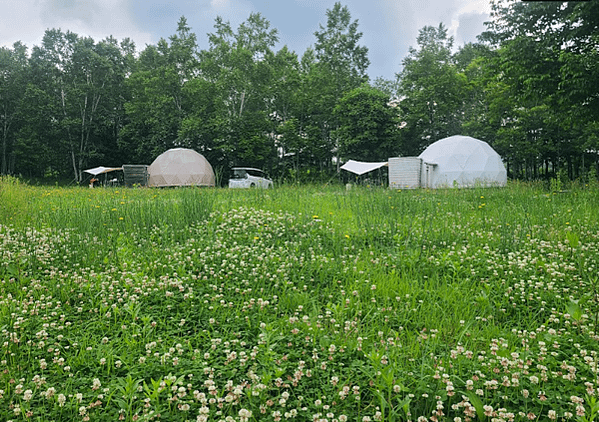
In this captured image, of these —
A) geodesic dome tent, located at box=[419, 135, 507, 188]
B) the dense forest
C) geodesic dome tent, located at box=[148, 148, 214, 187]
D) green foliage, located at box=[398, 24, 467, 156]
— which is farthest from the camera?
green foliage, located at box=[398, 24, 467, 156]

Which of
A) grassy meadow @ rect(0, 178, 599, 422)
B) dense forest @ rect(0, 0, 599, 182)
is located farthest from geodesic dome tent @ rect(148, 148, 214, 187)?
grassy meadow @ rect(0, 178, 599, 422)

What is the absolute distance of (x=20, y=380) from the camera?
226cm

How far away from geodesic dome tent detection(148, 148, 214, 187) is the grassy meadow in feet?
78.8

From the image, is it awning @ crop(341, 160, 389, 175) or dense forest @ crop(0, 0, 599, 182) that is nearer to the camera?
awning @ crop(341, 160, 389, 175)

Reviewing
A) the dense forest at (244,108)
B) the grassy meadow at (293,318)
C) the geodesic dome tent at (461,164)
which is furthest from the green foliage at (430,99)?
the grassy meadow at (293,318)

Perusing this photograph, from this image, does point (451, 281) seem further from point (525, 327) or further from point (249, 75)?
point (249, 75)

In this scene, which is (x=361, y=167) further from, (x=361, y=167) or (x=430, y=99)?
(x=430, y=99)

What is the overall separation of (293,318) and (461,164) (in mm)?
26837

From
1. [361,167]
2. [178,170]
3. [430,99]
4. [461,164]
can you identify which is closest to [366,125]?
[361,167]

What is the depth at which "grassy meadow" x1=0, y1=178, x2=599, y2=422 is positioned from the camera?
6.89 ft

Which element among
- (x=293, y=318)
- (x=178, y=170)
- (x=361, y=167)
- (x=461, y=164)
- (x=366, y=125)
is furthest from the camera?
(x=366, y=125)

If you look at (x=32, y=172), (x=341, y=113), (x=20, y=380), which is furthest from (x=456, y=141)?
(x=32, y=172)

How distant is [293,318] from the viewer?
2.96 m

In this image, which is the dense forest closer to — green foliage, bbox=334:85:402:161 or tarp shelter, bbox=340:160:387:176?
green foliage, bbox=334:85:402:161
